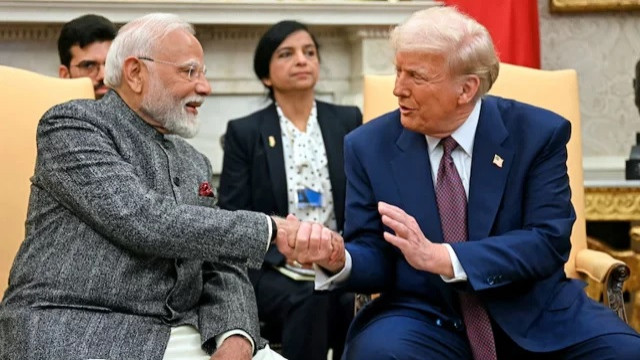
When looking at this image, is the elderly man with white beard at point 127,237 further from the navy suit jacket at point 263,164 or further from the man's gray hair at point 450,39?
the navy suit jacket at point 263,164

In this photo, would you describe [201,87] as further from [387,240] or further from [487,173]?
[487,173]

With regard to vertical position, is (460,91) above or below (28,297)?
above

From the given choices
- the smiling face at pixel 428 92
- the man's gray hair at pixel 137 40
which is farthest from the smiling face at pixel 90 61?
the smiling face at pixel 428 92

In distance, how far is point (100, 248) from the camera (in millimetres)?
2613

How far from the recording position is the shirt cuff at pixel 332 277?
9.14 ft

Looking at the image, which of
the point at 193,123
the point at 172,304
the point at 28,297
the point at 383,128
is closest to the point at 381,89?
the point at 383,128

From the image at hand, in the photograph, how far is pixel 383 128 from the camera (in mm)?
3012

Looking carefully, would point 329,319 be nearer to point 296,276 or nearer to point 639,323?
point 296,276

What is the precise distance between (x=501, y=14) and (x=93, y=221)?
2833 mm

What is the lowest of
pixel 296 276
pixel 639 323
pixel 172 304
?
pixel 639 323

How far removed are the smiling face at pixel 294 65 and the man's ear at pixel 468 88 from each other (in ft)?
4.74

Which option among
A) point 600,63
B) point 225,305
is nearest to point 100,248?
point 225,305

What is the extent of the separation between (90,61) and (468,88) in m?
1.76

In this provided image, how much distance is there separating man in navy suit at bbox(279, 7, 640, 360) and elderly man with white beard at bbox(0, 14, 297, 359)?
10.0 inches
